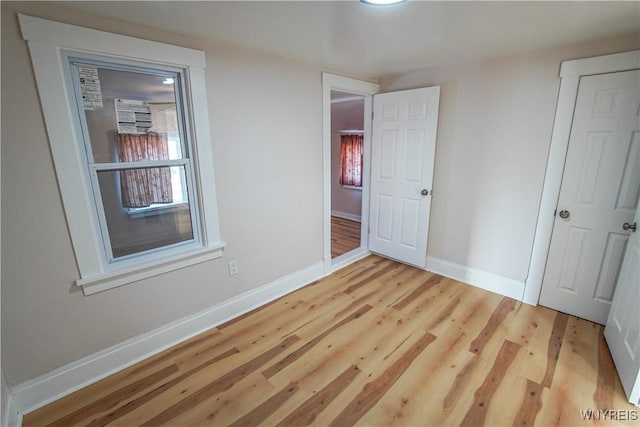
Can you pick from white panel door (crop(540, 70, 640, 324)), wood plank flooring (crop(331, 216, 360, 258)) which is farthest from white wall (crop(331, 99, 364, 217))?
white panel door (crop(540, 70, 640, 324))

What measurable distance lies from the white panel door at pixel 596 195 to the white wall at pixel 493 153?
195mm

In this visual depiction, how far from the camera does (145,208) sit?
2109 millimetres

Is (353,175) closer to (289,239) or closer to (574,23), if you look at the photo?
(289,239)

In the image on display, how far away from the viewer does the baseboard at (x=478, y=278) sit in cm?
283

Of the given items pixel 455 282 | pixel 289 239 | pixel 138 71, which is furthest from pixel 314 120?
pixel 455 282

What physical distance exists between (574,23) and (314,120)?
1.98 meters

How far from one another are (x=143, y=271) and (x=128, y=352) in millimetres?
578

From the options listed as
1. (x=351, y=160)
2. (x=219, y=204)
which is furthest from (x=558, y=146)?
(x=351, y=160)

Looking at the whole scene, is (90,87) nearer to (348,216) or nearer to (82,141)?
(82,141)

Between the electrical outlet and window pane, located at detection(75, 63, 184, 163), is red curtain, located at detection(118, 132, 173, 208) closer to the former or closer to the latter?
window pane, located at detection(75, 63, 184, 163)

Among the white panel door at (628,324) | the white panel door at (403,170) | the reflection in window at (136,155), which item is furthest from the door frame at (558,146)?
the reflection in window at (136,155)

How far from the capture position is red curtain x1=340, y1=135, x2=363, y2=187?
5543 millimetres

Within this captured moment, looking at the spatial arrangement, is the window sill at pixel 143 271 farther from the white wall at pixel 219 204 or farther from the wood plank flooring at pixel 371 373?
the wood plank flooring at pixel 371 373

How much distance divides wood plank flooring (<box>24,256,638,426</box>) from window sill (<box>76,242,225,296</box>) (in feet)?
2.01
